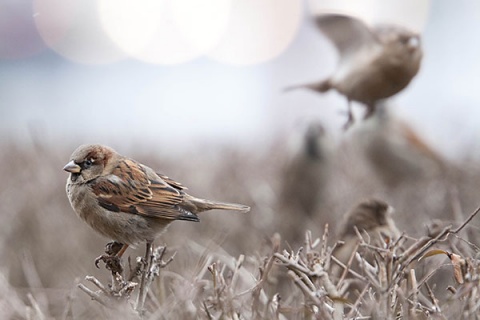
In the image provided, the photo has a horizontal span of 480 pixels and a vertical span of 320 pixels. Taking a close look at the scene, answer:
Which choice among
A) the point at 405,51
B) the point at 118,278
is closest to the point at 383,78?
the point at 405,51

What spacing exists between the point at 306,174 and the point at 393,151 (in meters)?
0.55

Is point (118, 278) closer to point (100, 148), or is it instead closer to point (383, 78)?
→ point (100, 148)

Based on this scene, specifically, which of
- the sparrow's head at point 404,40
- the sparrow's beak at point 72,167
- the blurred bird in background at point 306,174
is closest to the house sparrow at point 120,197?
the sparrow's beak at point 72,167

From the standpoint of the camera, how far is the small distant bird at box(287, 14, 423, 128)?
2.57 m

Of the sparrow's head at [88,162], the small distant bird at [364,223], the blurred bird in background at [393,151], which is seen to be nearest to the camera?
the sparrow's head at [88,162]

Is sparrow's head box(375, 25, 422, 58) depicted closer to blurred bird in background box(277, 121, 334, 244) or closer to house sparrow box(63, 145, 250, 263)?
house sparrow box(63, 145, 250, 263)

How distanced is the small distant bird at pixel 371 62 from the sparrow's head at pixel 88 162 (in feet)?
3.37

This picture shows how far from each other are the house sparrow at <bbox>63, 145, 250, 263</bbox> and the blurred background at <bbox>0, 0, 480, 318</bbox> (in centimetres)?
16

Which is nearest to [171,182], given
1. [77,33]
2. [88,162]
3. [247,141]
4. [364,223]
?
[88,162]

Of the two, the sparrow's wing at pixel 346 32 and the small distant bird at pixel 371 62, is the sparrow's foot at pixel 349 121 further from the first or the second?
the sparrow's wing at pixel 346 32

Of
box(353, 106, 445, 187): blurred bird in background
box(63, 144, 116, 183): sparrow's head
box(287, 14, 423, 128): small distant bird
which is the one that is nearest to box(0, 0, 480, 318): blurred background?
box(353, 106, 445, 187): blurred bird in background

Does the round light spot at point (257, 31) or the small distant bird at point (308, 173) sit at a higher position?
the small distant bird at point (308, 173)

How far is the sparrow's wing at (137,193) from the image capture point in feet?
6.04

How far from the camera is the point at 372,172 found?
4.69 metres
